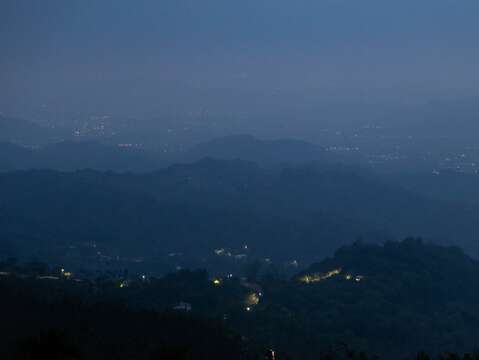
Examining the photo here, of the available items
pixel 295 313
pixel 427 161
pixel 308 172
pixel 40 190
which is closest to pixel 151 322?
pixel 295 313

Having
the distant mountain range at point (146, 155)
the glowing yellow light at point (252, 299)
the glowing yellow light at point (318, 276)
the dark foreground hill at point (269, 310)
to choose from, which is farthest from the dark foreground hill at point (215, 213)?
the distant mountain range at point (146, 155)

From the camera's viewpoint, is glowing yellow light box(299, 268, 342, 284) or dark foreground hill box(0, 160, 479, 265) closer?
glowing yellow light box(299, 268, 342, 284)

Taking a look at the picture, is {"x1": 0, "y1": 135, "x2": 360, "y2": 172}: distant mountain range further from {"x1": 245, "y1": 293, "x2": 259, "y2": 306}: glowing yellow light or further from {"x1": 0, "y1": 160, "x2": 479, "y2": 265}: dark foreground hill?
{"x1": 245, "y1": 293, "x2": 259, "y2": 306}: glowing yellow light

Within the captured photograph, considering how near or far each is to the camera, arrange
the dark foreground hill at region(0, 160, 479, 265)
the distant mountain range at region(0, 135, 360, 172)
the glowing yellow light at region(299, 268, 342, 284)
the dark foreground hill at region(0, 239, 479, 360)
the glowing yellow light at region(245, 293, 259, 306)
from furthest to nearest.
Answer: the distant mountain range at region(0, 135, 360, 172), the dark foreground hill at region(0, 160, 479, 265), the glowing yellow light at region(299, 268, 342, 284), the glowing yellow light at region(245, 293, 259, 306), the dark foreground hill at region(0, 239, 479, 360)

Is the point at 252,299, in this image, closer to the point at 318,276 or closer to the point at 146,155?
the point at 318,276

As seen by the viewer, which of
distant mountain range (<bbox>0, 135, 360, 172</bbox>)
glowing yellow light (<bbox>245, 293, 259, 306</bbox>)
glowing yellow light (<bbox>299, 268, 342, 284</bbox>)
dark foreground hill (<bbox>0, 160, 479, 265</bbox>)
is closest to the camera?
glowing yellow light (<bbox>245, 293, 259, 306</bbox>)

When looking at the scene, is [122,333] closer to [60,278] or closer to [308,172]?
[60,278]

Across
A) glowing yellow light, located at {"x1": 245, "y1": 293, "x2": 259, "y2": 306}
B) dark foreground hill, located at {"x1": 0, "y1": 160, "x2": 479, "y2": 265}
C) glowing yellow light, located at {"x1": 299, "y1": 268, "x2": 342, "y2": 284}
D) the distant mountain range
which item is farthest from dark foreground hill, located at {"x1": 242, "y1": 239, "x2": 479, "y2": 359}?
the distant mountain range

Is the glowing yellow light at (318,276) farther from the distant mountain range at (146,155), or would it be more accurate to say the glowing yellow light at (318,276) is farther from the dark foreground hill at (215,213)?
the distant mountain range at (146,155)
